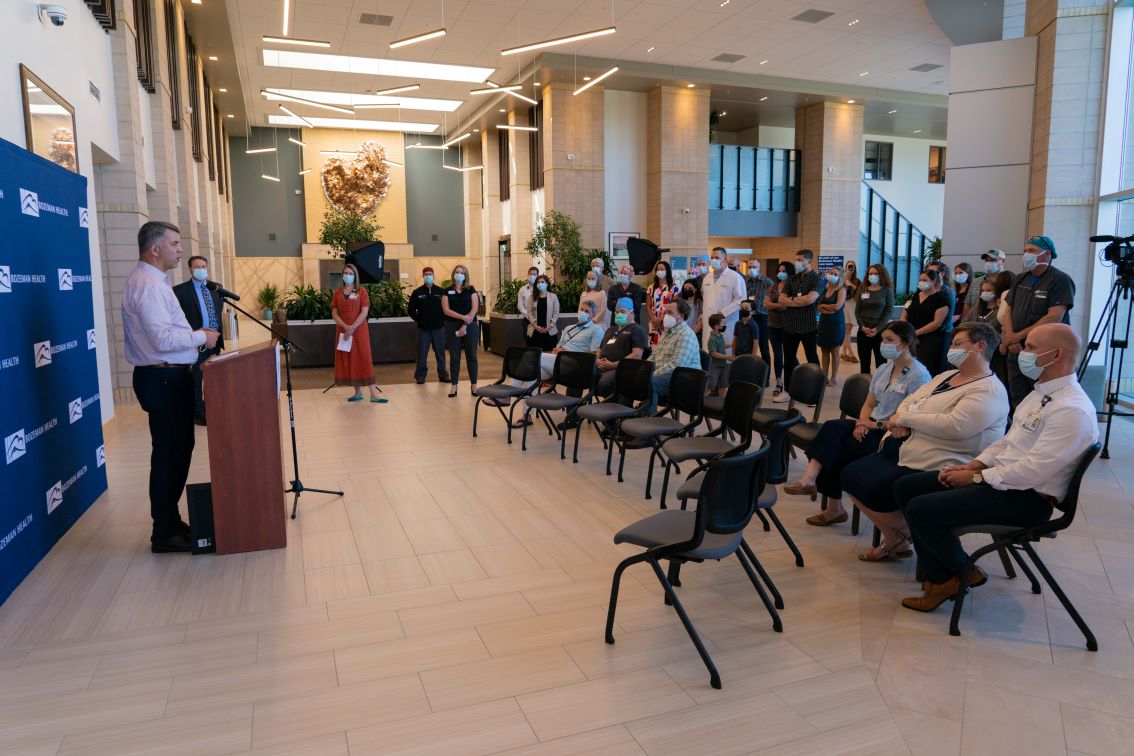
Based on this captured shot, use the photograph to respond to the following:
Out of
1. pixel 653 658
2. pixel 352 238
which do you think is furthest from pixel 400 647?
pixel 352 238

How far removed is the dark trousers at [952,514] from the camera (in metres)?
2.95

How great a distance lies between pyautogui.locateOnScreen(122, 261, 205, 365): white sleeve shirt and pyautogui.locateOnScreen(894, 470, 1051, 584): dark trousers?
11.9 ft

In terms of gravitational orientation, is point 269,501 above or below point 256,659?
above

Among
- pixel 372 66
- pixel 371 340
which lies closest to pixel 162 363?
pixel 371 340

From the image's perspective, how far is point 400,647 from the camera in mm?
2959

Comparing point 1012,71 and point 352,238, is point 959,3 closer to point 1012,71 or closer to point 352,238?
point 1012,71

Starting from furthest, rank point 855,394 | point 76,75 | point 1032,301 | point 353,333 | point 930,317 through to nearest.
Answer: point 353,333
point 930,317
point 76,75
point 1032,301
point 855,394

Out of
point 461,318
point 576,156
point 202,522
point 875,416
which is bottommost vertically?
point 202,522

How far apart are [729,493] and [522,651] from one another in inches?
40.8

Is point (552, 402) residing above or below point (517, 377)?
below

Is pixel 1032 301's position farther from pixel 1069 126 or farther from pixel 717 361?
pixel 1069 126

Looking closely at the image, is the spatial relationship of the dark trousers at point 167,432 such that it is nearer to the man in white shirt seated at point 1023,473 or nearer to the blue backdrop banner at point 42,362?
the blue backdrop banner at point 42,362

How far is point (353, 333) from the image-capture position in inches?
333

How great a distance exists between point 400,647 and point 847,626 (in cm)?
187
